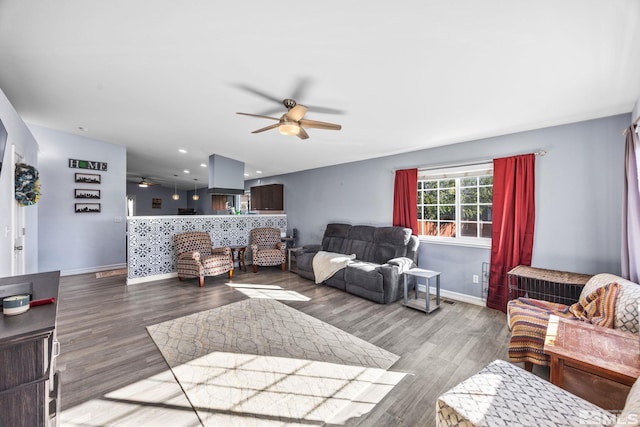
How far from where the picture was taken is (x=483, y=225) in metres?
3.78

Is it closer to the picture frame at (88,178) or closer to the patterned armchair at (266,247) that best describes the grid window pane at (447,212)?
the patterned armchair at (266,247)

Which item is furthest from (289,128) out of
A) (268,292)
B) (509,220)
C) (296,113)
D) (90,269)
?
(90,269)

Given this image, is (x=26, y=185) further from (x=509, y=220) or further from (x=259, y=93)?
(x=509, y=220)

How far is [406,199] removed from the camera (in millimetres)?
4496

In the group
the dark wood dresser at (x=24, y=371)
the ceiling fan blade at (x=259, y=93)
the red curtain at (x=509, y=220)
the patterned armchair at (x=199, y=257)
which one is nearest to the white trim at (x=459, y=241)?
the red curtain at (x=509, y=220)

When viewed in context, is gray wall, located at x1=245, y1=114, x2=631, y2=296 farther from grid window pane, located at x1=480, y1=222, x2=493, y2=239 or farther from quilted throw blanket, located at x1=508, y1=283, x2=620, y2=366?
quilted throw blanket, located at x1=508, y1=283, x2=620, y2=366

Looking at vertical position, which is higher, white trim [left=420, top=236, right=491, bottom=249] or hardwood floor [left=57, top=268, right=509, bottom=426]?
white trim [left=420, top=236, right=491, bottom=249]

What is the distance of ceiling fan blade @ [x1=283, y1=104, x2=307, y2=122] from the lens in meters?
2.52

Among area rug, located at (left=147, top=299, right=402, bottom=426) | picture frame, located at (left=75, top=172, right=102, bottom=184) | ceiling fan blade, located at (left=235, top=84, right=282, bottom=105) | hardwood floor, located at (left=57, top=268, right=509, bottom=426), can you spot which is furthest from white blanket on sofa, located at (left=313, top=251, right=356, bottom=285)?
picture frame, located at (left=75, top=172, right=102, bottom=184)

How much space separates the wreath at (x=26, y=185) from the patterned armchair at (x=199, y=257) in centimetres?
211

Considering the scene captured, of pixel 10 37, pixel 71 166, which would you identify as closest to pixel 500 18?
pixel 10 37

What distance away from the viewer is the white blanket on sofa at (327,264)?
4.36 meters

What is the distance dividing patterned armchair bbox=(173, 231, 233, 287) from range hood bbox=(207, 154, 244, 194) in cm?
136

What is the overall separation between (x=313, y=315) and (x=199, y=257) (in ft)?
8.45
